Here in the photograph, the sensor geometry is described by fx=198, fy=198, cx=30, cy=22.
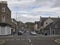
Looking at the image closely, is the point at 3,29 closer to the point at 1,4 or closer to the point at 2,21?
the point at 2,21

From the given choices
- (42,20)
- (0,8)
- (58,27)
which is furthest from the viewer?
(42,20)

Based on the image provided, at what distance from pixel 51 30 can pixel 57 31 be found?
2557mm

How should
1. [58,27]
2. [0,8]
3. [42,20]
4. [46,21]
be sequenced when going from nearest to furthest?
[0,8]
[58,27]
[46,21]
[42,20]

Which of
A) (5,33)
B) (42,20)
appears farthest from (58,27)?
(42,20)

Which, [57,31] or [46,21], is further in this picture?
[46,21]

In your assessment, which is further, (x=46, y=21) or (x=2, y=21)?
(x=46, y=21)

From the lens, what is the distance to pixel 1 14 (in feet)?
227

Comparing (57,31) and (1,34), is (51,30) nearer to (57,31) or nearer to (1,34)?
(57,31)

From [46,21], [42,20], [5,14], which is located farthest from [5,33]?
[42,20]

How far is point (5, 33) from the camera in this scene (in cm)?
6988

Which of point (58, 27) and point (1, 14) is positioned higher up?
point (1, 14)

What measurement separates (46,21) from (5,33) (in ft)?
177

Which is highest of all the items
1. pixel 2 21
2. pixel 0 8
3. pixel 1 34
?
pixel 0 8

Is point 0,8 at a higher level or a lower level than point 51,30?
higher
